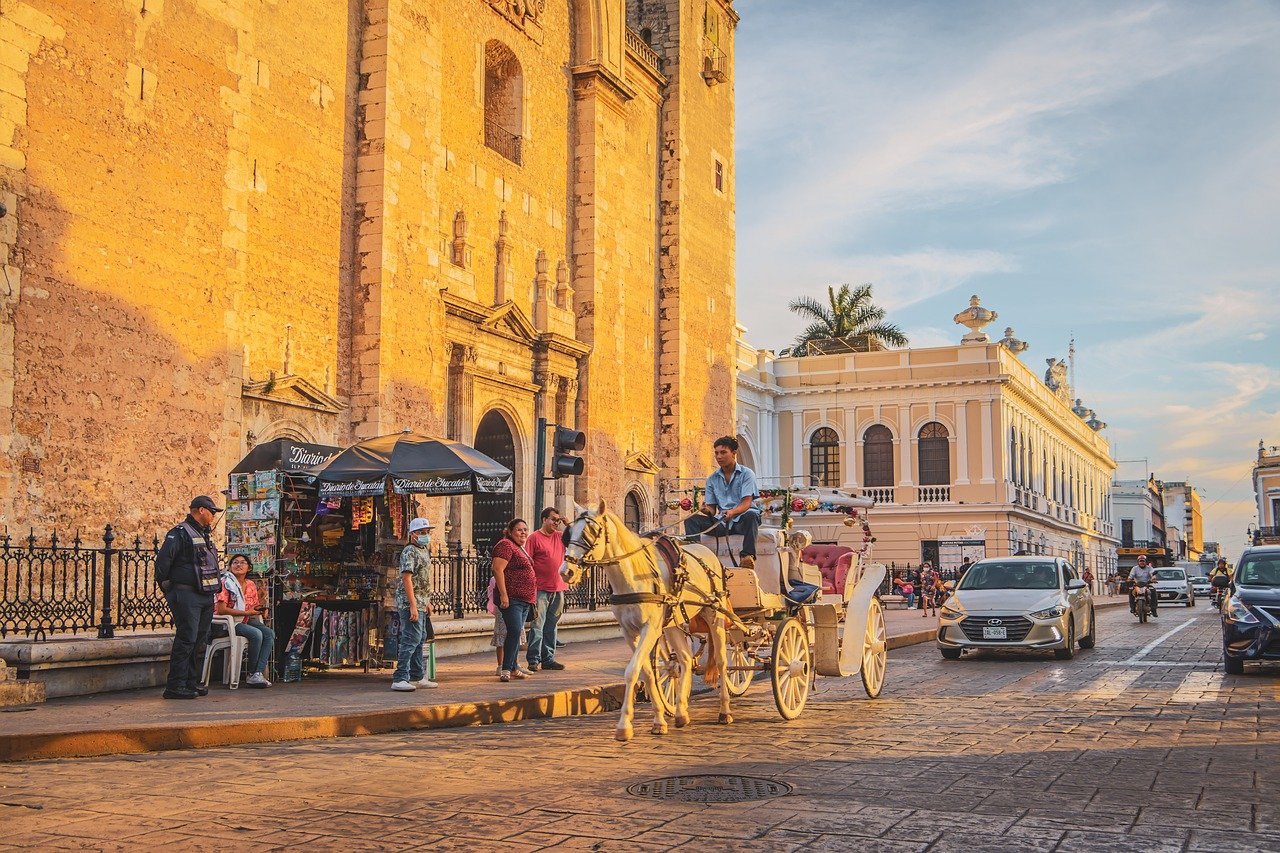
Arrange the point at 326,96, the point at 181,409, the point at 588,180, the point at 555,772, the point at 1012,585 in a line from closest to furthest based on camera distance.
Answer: the point at 555,772, the point at 181,409, the point at 1012,585, the point at 326,96, the point at 588,180

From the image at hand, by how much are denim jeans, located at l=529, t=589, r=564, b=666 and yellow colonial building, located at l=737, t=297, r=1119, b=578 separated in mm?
32558

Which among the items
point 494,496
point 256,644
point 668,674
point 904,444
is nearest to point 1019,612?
point 668,674

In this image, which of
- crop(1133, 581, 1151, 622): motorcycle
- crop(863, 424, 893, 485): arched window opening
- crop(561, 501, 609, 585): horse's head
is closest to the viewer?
crop(561, 501, 609, 585): horse's head

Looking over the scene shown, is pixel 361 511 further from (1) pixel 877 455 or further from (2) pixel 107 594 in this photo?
(1) pixel 877 455

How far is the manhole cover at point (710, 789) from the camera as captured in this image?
6387 millimetres

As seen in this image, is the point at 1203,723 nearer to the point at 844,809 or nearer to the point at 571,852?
the point at 844,809

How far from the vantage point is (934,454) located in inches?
1943

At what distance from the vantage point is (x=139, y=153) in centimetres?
1525

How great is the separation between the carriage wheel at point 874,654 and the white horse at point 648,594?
7.80 ft

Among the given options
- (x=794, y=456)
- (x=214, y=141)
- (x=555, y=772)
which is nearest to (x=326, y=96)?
(x=214, y=141)

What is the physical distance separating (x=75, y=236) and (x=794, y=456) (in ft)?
130

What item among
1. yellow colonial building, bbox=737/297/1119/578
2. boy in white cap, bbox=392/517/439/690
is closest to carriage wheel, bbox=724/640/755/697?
boy in white cap, bbox=392/517/439/690

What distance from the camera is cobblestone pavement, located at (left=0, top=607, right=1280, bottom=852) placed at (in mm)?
5457

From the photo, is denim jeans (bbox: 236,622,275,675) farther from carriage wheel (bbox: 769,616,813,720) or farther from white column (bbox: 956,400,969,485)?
white column (bbox: 956,400,969,485)
